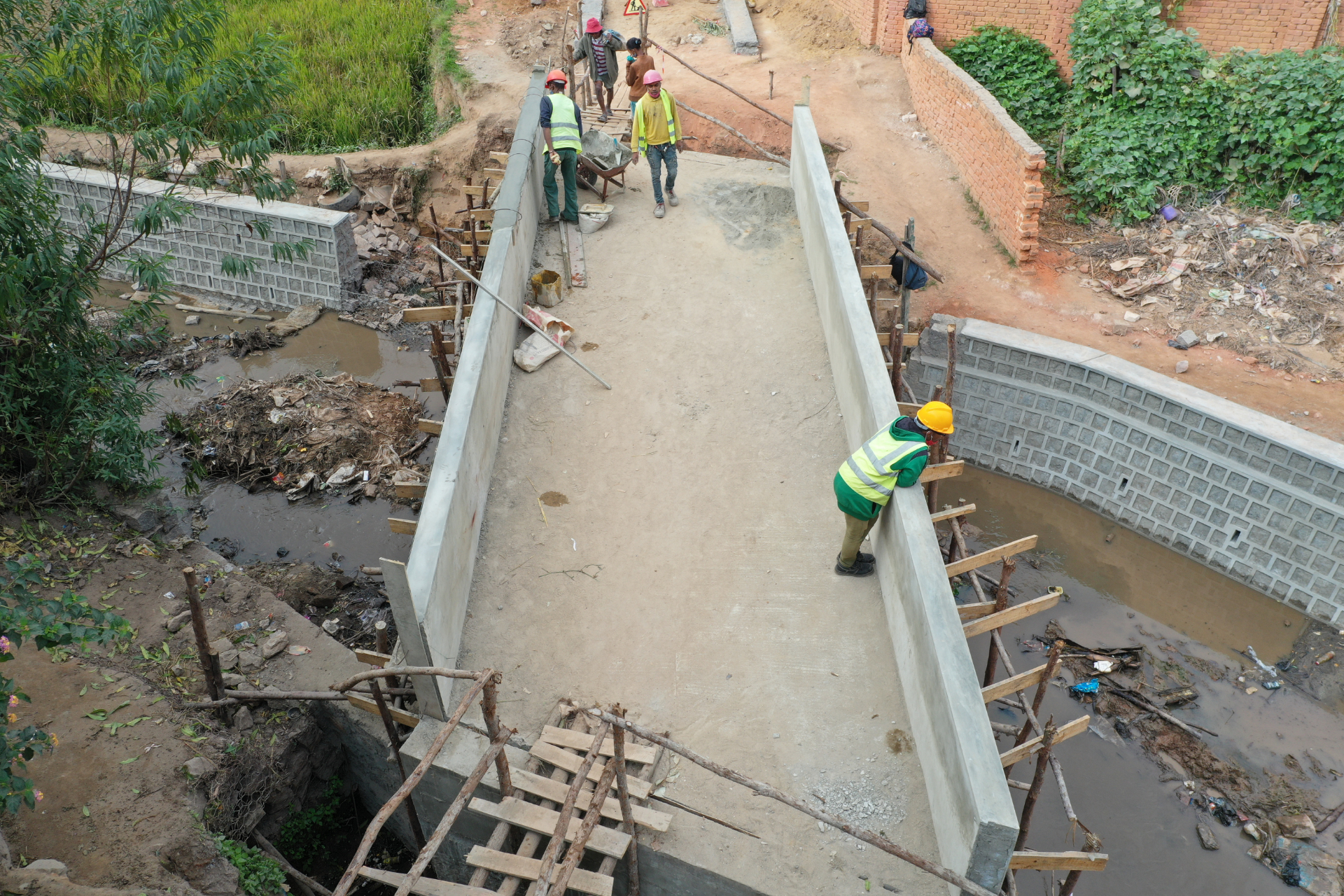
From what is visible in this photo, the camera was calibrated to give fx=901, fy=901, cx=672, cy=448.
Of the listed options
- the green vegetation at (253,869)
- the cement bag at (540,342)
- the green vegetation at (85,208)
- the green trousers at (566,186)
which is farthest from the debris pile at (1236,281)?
the green vegetation at (253,869)

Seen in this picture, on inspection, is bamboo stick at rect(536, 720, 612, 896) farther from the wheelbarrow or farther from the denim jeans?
the wheelbarrow

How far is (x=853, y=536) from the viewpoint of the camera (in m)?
6.34

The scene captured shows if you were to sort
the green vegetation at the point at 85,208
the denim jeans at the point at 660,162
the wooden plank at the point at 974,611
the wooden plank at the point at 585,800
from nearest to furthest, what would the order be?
the wooden plank at the point at 585,800 → the wooden plank at the point at 974,611 → the green vegetation at the point at 85,208 → the denim jeans at the point at 660,162

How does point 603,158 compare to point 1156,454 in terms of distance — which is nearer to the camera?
point 1156,454

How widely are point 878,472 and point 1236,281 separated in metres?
9.02

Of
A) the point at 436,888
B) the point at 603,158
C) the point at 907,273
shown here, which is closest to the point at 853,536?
the point at 436,888

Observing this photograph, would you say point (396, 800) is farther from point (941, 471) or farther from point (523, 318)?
point (523, 318)

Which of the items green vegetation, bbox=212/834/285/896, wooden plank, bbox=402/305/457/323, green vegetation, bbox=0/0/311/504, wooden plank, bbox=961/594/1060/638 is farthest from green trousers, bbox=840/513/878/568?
green vegetation, bbox=0/0/311/504

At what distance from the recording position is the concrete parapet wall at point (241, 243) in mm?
14336

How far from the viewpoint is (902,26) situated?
16625 millimetres

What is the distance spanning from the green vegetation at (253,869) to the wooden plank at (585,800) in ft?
6.84

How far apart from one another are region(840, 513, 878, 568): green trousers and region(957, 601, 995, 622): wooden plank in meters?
0.79

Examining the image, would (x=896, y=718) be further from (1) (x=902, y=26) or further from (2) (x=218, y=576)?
(1) (x=902, y=26)

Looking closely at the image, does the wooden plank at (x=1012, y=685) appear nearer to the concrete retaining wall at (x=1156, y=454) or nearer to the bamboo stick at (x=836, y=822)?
the bamboo stick at (x=836, y=822)
